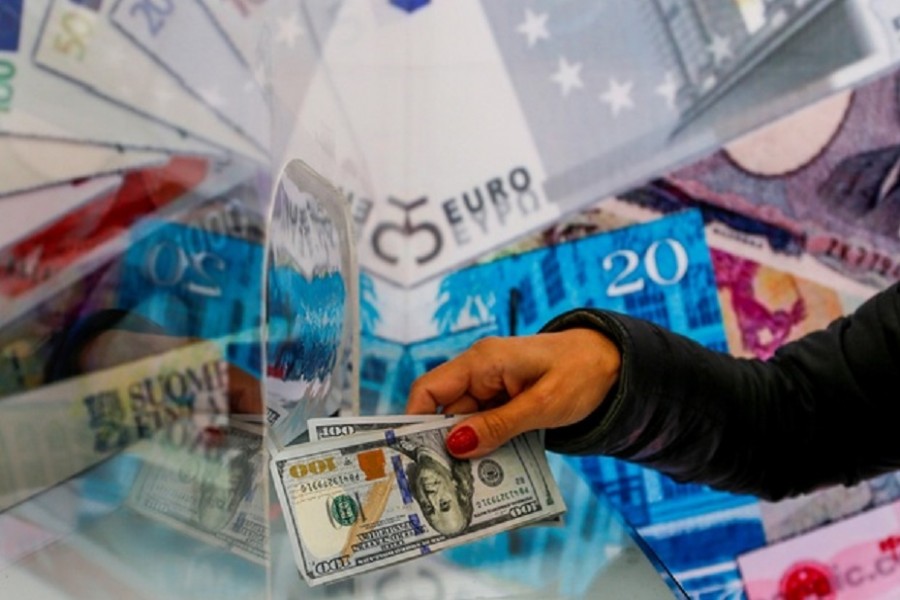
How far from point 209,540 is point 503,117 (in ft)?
2.90

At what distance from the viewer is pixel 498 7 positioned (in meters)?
1.44

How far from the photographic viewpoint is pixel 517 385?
79 cm

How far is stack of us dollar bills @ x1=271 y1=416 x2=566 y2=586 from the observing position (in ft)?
2.29

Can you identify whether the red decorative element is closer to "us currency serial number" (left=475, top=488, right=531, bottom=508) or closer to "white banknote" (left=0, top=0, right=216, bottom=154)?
"us currency serial number" (left=475, top=488, right=531, bottom=508)

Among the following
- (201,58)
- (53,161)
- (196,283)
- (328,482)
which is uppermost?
(201,58)

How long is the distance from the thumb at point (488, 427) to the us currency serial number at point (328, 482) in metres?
0.09

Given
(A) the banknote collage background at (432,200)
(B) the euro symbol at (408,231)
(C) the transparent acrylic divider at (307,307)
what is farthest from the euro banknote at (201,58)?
(C) the transparent acrylic divider at (307,307)

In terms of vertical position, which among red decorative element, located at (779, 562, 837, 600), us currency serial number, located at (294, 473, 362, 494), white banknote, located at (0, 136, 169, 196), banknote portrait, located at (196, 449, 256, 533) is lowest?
red decorative element, located at (779, 562, 837, 600)

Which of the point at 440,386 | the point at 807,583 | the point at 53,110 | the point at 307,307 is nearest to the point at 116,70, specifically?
the point at 53,110

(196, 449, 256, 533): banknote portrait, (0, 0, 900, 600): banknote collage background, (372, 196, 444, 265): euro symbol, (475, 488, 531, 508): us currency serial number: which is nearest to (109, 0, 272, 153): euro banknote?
(0, 0, 900, 600): banknote collage background

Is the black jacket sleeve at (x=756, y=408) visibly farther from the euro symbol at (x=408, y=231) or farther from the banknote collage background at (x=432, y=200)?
the euro symbol at (x=408, y=231)

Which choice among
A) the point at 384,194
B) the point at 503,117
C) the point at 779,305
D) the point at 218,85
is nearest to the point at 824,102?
the point at 779,305

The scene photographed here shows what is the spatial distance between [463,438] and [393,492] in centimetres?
A: 7

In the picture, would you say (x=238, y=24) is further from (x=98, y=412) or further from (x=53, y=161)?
(x=98, y=412)
